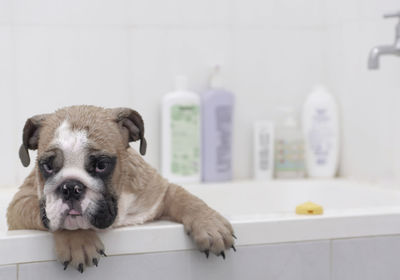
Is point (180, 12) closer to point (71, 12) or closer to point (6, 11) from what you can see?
point (71, 12)

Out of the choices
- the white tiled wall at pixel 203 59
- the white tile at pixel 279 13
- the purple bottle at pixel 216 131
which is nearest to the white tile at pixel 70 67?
the white tiled wall at pixel 203 59

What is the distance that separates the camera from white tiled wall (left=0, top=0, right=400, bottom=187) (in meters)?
1.75

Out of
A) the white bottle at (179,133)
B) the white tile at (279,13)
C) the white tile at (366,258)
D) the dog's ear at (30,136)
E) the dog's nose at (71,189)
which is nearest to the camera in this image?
the dog's nose at (71,189)

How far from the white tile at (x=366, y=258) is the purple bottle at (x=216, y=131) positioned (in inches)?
28.1

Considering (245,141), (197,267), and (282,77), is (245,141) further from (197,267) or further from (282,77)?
(197,267)

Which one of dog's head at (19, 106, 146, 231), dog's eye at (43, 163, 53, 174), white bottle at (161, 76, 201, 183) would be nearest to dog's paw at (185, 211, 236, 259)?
dog's head at (19, 106, 146, 231)

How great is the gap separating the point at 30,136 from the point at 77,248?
0.24 m

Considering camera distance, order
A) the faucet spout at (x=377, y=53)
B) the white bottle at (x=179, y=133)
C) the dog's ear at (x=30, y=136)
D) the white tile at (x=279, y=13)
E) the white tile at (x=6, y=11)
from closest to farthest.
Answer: the dog's ear at (x=30, y=136) → the faucet spout at (x=377, y=53) → the white tile at (x=6, y=11) → the white bottle at (x=179, y=133) → the white tile at (x=279, y=13)

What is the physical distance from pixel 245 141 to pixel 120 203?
0.96m

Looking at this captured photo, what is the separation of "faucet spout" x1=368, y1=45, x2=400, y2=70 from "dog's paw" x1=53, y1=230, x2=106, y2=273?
0.96 meters

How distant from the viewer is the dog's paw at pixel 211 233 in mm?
1093

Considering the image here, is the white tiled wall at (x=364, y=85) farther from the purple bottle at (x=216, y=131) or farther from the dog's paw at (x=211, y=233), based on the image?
the dog's paw at (x=211, y=233)

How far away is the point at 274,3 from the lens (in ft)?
6.52

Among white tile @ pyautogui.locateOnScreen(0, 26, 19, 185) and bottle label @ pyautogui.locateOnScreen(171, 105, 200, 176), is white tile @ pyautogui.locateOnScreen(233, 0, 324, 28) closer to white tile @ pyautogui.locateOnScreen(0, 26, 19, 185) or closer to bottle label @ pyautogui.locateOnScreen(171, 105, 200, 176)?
A: bottle label @ pyautogui.locateOnScreen(171, 105, 200, 176)
